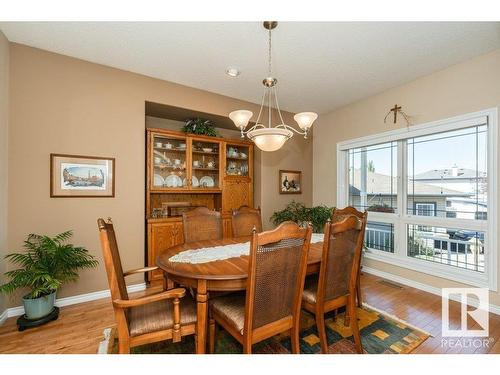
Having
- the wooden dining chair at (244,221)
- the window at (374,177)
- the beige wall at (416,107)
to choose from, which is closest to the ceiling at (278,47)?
the beige wall at (416,107)

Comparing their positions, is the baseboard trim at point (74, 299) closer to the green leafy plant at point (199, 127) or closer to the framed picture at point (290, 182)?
the green leafy plant at point (199, 127)

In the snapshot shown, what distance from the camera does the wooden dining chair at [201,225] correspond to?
2568 millimetres

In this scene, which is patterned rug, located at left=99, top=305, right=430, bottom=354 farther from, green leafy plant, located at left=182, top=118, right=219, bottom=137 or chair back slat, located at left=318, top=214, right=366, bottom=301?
green leafy plant, located at left=182, top=118, right=219, bottom=137

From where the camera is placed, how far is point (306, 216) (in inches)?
157

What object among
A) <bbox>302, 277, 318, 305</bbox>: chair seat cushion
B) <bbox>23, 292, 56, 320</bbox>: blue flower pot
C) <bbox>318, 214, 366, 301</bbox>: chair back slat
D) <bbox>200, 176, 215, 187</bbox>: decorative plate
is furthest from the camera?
<bbox>200, 176, 215, 187</bbox>: decorative plate

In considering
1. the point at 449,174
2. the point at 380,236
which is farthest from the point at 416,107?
the point at 380,236

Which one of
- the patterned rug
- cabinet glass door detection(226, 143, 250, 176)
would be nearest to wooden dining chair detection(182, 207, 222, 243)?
the patterned rug

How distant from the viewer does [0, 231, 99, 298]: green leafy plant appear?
6.79 feet

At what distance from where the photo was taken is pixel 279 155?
4.30m

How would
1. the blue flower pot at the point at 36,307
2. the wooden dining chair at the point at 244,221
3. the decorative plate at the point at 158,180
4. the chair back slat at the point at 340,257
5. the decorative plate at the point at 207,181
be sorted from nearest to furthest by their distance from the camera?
the chair back slat at the point at 340,257
the blue flower pot at the point at 36,307
the wooden dining chair at the point at 244,221
the decorative plate at the point at 158,180
the decorative plate at the point at 207,181

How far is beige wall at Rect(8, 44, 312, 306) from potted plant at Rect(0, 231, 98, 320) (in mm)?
208

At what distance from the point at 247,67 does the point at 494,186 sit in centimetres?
297

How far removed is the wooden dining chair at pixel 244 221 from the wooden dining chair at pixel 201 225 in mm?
206

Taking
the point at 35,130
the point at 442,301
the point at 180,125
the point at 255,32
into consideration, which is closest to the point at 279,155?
the point at 180,125
